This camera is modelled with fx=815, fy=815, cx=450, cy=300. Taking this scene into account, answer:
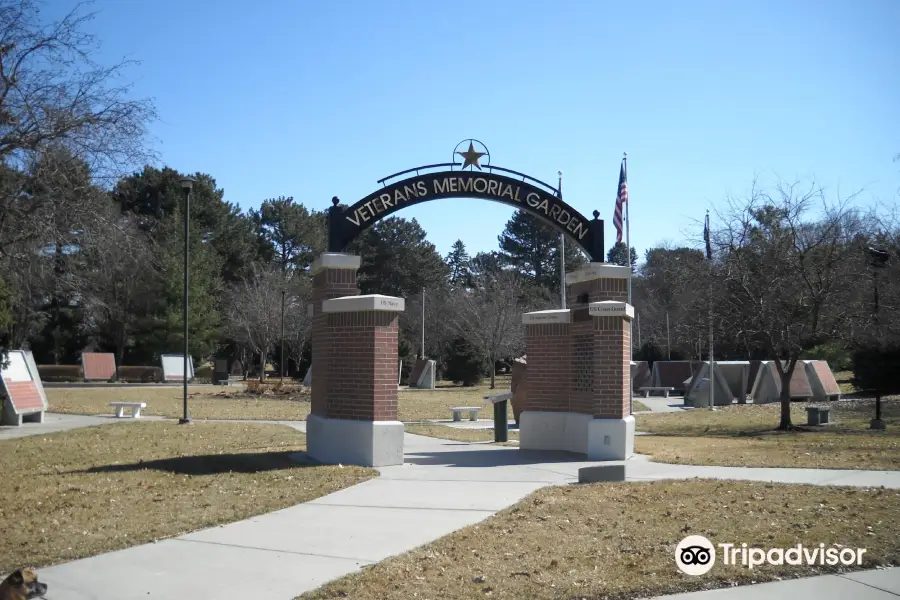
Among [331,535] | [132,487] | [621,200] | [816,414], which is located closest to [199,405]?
[621,200]

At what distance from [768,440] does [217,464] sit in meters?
11.4

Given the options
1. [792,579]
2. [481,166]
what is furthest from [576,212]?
[792,579]

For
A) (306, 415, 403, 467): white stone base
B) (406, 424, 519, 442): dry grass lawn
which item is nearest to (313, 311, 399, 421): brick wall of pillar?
(306, 415, 403, 467): white stone base

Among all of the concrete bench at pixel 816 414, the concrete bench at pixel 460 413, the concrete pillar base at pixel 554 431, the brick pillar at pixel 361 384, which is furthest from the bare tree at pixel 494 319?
the brick pillar at pixel 361 384

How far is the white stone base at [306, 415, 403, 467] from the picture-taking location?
11.6 meters

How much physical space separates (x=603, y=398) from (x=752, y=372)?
2542 centimetres

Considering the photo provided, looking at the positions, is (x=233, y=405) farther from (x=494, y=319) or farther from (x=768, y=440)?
(x=494, y=319)

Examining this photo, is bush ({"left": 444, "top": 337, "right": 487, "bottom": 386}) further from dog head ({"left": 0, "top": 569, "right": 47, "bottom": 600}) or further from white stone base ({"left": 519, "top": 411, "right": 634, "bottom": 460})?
dog head ({"left": 0, "top": 569, "right": 47, "bottom": 600})

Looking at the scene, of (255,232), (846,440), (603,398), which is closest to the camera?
(603,398)

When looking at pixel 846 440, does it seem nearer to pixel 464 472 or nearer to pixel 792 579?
pixel 464 472

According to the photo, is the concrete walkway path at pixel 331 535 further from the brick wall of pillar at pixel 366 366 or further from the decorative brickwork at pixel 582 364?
the decorative brickwork at pixel 582 364

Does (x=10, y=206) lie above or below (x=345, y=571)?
above

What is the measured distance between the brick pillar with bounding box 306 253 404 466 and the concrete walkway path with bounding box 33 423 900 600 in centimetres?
54

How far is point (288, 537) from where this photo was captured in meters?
7.43
